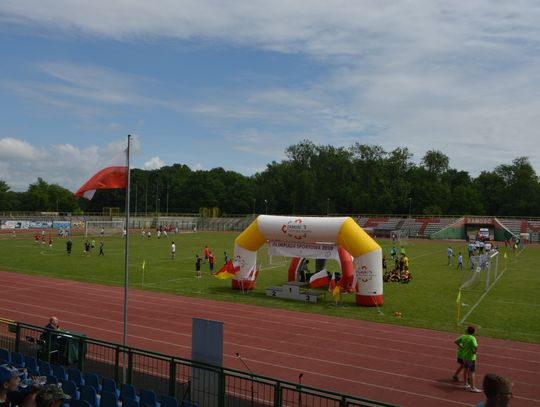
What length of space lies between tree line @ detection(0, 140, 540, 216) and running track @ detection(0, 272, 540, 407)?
81851 millimetres

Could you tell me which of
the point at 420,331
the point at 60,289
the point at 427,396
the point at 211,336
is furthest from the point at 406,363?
the point at 60,289

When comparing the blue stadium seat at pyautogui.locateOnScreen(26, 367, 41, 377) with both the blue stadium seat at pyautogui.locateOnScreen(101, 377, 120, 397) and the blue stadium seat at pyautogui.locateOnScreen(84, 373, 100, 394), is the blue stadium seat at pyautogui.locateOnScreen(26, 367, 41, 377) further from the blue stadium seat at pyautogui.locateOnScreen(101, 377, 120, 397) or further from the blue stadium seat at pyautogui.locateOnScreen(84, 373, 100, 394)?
the blue stadium seat at pyautogui.locateOnScreen(101, 377, 120, 397)

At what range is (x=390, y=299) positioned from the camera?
23.8 meters

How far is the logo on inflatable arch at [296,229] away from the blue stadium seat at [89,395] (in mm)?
14872

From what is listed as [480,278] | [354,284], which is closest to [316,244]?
[354,284]

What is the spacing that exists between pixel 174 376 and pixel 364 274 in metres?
12.9

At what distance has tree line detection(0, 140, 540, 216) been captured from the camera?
9888 cm

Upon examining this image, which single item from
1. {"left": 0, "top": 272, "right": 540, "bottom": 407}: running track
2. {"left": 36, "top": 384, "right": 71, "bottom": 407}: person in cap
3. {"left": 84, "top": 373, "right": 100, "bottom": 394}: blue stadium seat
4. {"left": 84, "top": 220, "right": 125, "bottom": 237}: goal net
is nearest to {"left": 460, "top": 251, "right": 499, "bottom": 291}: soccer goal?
{"left": 0, "top": 272, "right": 540, "bottom": 407}: running track

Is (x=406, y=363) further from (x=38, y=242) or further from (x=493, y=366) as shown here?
(x=38, y=242)

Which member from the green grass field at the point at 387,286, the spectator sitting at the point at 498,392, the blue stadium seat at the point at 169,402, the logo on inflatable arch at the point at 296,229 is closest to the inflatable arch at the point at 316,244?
the logo on inflatable arch at the point at 296,229

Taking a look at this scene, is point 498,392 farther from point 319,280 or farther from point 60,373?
point 319,280

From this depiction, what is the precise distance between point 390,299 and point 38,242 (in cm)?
4371

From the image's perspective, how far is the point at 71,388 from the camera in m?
9.12

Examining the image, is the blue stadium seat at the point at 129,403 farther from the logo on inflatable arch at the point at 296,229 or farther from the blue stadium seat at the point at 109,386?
the logo on inflatable arch at the point at 296,229
